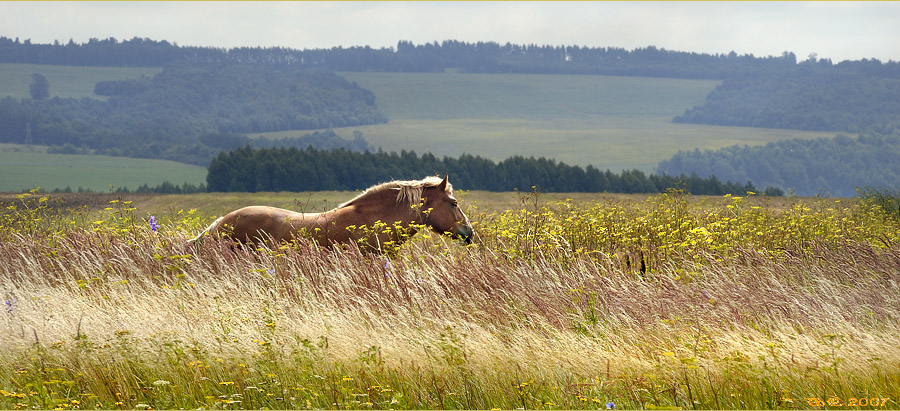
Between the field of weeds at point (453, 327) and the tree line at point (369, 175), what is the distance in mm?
89164

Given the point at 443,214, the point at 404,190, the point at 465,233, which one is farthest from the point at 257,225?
the point at 465,233

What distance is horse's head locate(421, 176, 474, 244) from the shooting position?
1212 cm

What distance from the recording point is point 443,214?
478 inches

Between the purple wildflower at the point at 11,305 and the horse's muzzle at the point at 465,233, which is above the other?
the horse's muzzle at the point at 465,233

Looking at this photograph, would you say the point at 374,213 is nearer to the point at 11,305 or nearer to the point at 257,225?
the point at 257,225

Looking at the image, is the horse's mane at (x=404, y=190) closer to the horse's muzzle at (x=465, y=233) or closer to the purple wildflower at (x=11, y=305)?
the horse's muzzle at (x=465, y=233)

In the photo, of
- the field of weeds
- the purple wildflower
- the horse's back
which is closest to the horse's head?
the field of weeds

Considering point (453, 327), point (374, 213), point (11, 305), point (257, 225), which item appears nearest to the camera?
point (453, 327)

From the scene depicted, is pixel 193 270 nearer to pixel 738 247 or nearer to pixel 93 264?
pixel 93 264

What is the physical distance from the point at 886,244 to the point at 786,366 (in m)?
6.16

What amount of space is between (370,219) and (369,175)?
97.0 meters

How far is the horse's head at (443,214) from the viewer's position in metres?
12.1

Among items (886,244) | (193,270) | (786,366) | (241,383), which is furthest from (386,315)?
(886,244)

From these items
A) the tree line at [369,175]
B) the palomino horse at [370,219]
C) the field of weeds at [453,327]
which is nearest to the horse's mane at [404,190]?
the palomino horse at [370,219]
